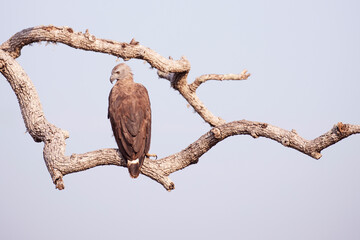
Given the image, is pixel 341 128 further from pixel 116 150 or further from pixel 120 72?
pixel 120 72

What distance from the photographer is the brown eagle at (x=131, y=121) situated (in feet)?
23.6

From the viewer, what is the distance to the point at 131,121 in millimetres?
7434

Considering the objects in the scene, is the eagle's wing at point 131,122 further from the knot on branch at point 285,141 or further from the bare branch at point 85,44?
the knot on branch at point 285,141

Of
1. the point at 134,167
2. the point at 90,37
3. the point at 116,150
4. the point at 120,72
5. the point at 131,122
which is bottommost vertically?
the point at 134,167

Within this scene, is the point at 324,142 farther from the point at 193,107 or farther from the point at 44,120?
the point at 44,120

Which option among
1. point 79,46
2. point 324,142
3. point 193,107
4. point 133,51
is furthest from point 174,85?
point 324,142

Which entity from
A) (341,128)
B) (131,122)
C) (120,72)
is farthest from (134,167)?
(341,128)

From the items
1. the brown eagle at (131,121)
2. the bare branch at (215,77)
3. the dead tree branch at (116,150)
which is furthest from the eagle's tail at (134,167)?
the bare branch at (215,77)

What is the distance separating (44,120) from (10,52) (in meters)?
1.49

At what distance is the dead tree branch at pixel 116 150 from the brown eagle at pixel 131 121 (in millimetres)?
199

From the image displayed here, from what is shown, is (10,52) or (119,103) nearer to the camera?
(119,103)

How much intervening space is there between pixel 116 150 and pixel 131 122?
444mm

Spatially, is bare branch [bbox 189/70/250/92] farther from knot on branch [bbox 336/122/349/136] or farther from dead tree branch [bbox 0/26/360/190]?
knot on branch [bbox 336/122/349/136]

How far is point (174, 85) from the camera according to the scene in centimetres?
930
